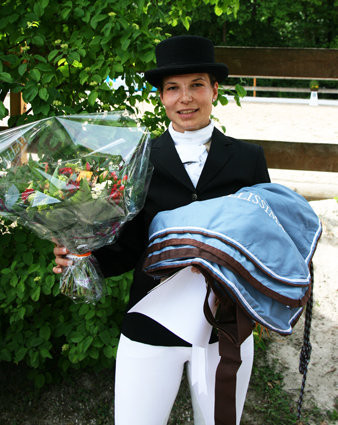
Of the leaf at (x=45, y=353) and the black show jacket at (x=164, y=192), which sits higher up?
the black show jacket at (x=164, y=192)

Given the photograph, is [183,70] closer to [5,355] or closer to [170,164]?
[170,164]

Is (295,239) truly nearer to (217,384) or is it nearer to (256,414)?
(217,384)

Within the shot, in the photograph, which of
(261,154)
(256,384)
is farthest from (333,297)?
(261,154)

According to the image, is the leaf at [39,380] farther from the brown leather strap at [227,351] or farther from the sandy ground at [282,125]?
the sandy ground at [282,125]

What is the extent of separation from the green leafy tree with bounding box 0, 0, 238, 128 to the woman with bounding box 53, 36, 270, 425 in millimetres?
564

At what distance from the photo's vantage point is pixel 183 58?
5.56 feet

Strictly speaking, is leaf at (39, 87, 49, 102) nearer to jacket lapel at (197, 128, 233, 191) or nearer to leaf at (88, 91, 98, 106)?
leaf at (88, 91, 98, 106)

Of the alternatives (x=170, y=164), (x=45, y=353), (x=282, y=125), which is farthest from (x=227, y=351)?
(x=282, y=125)

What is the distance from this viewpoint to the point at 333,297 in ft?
13.0

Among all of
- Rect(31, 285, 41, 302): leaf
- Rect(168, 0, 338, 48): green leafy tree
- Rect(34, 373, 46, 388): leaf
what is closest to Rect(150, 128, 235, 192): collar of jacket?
Rect(31, 285, 41, 302): leaf

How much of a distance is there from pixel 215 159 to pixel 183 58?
0.37m

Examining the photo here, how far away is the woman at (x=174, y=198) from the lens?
1.66 m

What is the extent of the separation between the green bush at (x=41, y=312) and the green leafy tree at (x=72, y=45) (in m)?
0.69

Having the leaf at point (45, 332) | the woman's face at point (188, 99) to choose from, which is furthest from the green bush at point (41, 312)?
the woman's face at point (188, 99)
